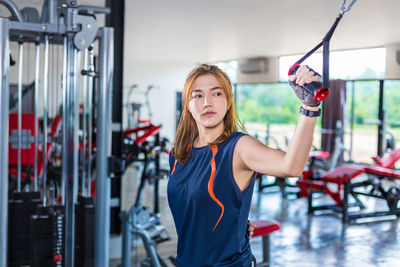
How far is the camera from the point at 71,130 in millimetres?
2176

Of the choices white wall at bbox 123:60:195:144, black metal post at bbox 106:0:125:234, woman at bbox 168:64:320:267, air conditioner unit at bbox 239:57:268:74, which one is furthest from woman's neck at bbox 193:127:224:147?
white wall at bbox 123:60:195:144

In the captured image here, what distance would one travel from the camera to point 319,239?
13.4ft

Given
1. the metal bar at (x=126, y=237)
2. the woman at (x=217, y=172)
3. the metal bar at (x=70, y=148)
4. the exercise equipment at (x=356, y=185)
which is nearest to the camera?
the woman at (x=217, y=172)

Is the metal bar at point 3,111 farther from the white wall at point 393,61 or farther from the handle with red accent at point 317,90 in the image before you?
the white wall at point 393,61

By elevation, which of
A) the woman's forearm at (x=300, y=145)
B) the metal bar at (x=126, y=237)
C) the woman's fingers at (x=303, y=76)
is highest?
the woman's fingers at (x=303, y=76)

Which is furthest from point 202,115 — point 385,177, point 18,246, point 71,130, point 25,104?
point 25,104

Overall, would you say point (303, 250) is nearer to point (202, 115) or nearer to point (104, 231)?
point (104, 231)

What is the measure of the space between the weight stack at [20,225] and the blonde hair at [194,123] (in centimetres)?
123

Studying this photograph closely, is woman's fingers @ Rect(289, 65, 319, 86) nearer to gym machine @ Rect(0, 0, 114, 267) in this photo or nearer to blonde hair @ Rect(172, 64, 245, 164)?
blonde hair @ Rect(172, 64, 245, 164)

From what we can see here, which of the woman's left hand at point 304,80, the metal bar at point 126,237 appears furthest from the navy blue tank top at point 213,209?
the metal bar at point 126,237

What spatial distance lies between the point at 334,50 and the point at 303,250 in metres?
2.05

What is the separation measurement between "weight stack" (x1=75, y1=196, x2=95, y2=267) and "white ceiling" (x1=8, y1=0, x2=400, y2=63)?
4.91 feet

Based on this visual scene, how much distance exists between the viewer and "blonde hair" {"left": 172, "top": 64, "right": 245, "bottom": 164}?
1.21 metres

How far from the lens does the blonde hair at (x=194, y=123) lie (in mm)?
1205
